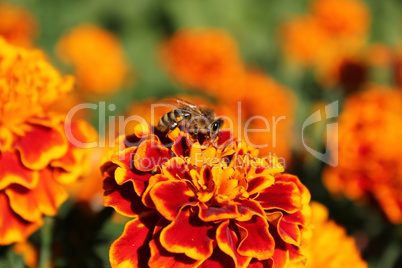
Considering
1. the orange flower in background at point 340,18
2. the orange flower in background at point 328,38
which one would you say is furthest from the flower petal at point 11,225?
the orange flower in background at point 340,18

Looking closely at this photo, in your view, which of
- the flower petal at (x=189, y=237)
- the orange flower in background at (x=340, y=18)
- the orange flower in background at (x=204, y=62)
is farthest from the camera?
the orange flower in background at (x=340, y=18)

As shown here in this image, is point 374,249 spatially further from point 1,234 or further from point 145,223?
point 1,234

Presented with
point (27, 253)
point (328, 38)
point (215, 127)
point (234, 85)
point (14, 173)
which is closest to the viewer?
point (14, 173)

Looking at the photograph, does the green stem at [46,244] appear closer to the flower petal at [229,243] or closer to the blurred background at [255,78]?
the blurred background at [255,78]

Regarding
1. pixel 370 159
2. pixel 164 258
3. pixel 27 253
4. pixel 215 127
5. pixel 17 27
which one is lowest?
pixel 27 253

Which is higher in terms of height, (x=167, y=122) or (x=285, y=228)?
(x=167, y=122)

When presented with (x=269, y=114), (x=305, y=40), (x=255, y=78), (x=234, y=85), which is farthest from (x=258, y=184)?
(x=305, y=40)

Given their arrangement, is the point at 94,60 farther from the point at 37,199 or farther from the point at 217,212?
the point at 217,212

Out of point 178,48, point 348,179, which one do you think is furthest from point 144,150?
point 178,48
